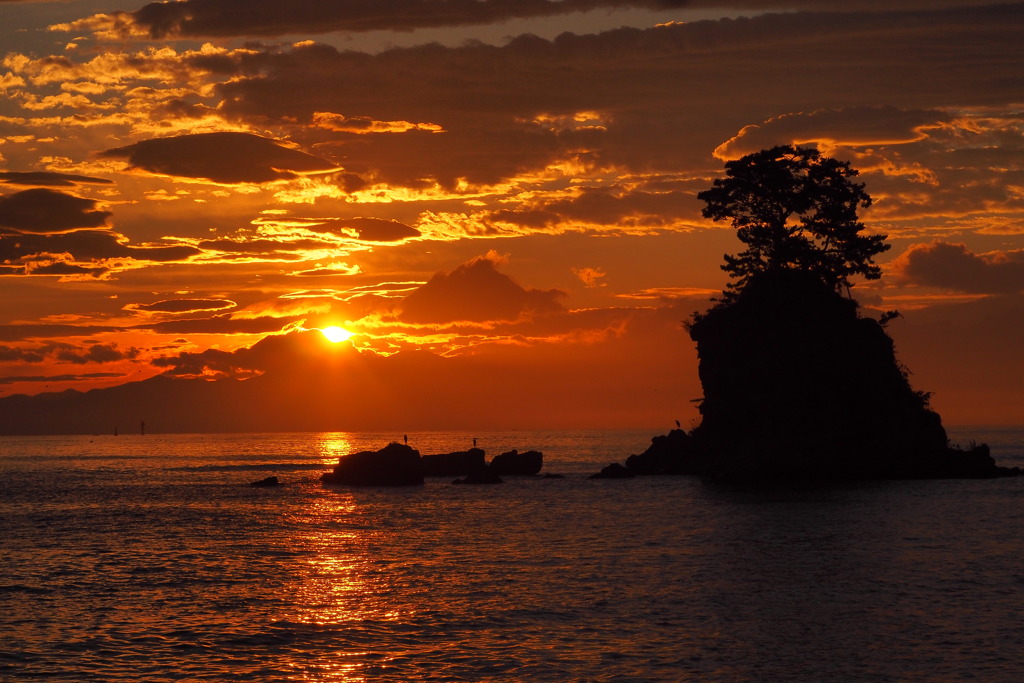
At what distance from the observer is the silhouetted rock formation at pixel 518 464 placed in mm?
115750

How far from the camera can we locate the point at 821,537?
5200cm

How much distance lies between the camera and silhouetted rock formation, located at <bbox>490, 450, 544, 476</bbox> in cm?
11575

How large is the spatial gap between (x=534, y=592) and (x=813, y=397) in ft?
173

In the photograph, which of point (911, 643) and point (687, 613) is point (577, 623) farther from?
point (911, 643)

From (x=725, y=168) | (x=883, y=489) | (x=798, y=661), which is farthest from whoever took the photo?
(x=725, y=168)

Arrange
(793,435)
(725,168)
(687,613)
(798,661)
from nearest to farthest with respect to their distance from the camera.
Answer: (798,661)
(687,613)
(793,435)
(725,168)

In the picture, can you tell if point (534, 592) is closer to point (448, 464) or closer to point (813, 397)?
point (813, 397)

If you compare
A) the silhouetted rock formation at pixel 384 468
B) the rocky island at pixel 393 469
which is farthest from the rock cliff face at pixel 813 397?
the silhouetted rock formation at pixel 384 468

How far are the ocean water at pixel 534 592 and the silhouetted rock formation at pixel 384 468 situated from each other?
92.0 ft

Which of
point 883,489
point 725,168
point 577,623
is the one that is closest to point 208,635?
point 577,623

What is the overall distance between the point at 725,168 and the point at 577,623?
67938 millimetres

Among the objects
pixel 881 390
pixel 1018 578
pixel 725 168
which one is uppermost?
pixel 725 168

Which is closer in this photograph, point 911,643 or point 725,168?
point 911,643

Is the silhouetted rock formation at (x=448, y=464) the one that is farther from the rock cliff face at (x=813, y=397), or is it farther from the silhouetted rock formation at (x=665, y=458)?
the rock cliff face at (x=813, y=397)
